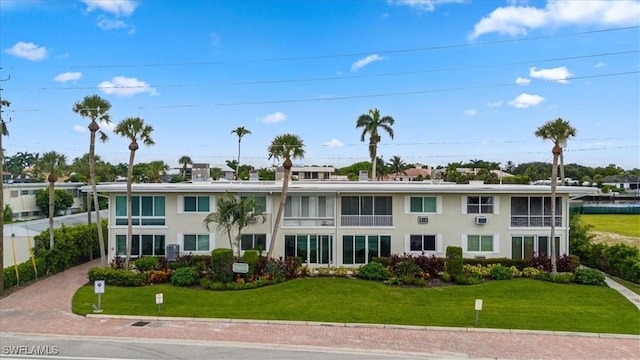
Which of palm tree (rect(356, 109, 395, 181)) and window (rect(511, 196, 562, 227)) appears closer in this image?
window (rect(511, 196, 562, 227))

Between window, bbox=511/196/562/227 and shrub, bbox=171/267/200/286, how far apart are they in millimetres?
18208

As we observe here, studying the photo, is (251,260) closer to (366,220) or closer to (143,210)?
(366,220)

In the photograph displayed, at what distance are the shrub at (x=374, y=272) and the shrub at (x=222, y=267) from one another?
22.4 ft

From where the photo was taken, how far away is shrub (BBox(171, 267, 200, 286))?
24.4 meters

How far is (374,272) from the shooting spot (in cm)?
2555

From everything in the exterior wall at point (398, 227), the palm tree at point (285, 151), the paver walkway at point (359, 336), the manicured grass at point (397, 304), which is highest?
the palm tree at point (285, 151)

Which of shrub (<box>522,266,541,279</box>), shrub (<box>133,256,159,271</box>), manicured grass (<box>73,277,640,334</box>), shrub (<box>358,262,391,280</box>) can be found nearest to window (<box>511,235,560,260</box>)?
shrub (<box>522,266,541,279</box>)

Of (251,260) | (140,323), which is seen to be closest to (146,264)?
(251,260)

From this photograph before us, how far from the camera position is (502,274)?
25.6 m

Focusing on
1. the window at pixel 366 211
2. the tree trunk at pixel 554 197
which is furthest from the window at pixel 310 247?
the tree trunk at pixel 554 197

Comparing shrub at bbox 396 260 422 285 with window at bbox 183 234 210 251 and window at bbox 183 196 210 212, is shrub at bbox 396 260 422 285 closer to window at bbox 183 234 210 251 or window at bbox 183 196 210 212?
window at bbox 183 234 210 251

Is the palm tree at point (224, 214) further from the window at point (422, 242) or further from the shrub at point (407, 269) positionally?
the window at point (422, 242)

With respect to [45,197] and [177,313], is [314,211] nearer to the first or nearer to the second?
[177,313]

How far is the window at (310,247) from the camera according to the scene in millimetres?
28797
